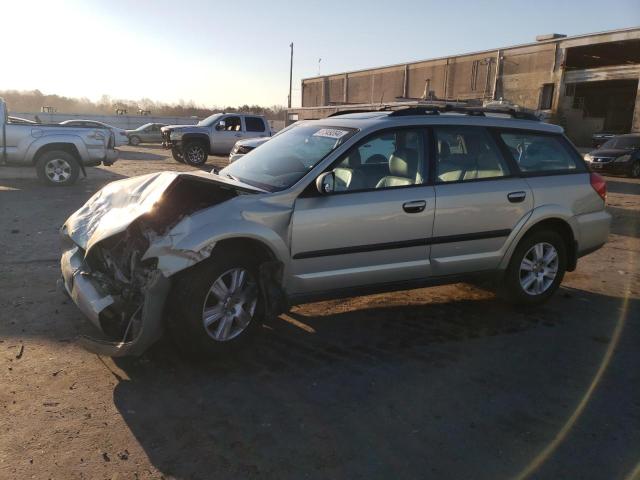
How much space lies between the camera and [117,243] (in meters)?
3.82

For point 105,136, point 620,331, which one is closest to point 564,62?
point 105,136

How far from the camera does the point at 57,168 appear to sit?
11.9 meters

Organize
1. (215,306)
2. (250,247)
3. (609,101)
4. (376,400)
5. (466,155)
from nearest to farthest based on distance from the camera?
1. (376,400)
2. (215,306)
3. (250,247)
4. (466,155)
5. (609,101)

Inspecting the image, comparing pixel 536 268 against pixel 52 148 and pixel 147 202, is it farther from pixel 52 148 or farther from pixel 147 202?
pixel 52 148

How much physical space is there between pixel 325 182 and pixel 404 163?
37.0 inches

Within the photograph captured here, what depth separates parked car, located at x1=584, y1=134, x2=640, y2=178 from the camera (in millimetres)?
19000

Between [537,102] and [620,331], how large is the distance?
1475 inches

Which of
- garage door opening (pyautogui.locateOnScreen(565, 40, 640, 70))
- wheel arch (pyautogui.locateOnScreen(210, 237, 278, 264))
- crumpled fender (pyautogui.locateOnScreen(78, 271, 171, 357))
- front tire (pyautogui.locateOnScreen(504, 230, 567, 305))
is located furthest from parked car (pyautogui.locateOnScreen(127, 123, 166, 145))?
crumpled fender (pyautogui.locateOnScreen(78, 271, 171, 357))

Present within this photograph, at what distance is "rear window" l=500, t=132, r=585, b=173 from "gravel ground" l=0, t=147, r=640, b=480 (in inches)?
54.7

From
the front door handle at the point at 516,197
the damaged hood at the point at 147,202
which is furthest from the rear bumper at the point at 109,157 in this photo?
the front door handle at the point at 516,197

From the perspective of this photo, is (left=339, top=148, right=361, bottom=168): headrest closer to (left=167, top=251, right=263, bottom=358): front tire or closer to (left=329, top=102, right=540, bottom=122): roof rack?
(left=329, top=102, right=540, bottom=122): roof rack

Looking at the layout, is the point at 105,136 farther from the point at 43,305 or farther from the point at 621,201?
the point at 621,201

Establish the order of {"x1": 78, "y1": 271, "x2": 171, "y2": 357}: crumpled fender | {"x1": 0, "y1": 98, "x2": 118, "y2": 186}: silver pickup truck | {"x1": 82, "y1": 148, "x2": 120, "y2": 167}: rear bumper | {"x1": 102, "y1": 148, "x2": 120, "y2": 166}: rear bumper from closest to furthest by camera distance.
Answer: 1. {"x1": 78, "y1": 271, "x2": 171, "y2": 357}: crumpled fender
2. {"x1": 0, "y1": 98, "x2": 118, "y2": 186}: silver pickup truck
3. {"x1": 82, "y1": 148, "x2": 120, "y2": 167}: rear bumper
4. {"x1": 102, "y1": 148, "x2": 120, "y2": 166}: rear bumper

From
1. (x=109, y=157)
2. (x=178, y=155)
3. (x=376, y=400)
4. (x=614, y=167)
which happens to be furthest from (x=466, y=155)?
(x=614, y=167)
